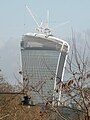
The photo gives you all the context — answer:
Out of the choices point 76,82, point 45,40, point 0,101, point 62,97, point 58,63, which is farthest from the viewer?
point 45,40

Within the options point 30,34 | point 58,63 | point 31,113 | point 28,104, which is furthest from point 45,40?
point 28,104

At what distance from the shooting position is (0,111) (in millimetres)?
26156

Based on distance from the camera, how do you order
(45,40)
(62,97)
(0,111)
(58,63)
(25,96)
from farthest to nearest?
(45,40)
(58,63)
(0,111)
(25,96)
(62,97)

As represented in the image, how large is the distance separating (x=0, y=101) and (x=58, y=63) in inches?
1873

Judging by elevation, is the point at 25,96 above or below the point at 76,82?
below

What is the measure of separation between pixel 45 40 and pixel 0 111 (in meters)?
86.6

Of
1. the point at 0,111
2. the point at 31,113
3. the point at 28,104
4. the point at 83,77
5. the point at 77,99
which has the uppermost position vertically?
the point at 83,77

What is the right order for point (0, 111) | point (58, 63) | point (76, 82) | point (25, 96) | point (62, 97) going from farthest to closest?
1. point (58, 63)
2. point (0, 111)
3. point (25, 96)
4. point (62, 97)
5. point (76, 82)

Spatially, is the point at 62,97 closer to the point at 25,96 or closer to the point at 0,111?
the point at 25,96

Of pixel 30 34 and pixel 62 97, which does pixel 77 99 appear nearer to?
pixel 62 97

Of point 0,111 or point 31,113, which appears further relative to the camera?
point 31,113

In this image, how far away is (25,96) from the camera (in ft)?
44.5

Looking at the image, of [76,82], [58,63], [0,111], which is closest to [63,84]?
[76,82]

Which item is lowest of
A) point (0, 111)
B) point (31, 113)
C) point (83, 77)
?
point (31, 113)
